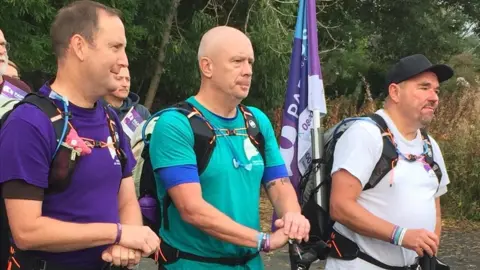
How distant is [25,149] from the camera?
7.35 ft

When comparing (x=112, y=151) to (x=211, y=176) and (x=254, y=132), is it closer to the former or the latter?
(x=211, y=176)

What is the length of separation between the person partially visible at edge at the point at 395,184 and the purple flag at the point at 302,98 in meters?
0.68

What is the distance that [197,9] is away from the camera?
45.2ft

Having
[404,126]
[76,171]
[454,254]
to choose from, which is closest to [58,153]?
[76,171]

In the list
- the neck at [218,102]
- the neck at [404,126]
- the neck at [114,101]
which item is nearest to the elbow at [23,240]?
the neck at [218,102]

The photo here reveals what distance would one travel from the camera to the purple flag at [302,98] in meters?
4.36

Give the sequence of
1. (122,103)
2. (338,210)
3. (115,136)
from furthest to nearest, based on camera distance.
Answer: (122,103), (338,210), (115,136)

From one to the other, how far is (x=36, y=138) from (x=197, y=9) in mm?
11861

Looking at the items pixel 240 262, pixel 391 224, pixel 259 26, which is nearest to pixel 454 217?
pixel 259 26

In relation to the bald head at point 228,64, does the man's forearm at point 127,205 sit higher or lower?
lower

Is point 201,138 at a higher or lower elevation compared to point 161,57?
higher

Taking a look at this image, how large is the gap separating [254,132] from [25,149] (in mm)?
1271

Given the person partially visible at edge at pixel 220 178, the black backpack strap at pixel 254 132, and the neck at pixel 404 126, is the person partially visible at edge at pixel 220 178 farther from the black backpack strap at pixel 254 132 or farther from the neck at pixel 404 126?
the neck at pixel 404 126

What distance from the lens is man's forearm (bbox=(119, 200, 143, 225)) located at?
2688 mm
